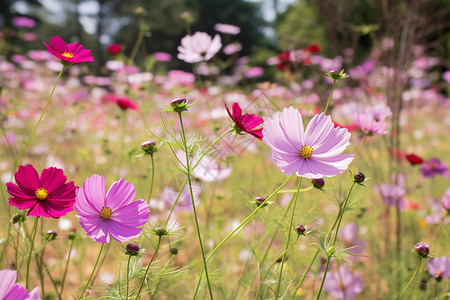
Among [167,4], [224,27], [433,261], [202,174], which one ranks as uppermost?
[167,4]

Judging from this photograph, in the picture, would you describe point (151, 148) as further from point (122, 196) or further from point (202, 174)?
point (202, 174)

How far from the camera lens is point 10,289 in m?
0.38

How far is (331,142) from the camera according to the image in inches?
21.3

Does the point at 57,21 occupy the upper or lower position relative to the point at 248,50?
upper

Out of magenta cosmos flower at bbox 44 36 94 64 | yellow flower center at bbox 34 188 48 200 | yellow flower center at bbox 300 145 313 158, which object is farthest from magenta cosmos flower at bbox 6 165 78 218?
yellow flower center at bbox 300 145 313 158

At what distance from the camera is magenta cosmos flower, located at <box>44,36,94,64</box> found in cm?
57

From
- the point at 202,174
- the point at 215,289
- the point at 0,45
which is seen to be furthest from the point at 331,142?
the point at 0,45

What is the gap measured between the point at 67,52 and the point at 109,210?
0.28 m

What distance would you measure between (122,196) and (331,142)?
300mm

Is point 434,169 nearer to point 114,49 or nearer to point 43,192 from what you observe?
point 43,192

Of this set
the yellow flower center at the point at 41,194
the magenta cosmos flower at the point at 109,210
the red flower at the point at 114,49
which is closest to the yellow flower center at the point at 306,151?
the magenta cosmos flower at the point at 109,210

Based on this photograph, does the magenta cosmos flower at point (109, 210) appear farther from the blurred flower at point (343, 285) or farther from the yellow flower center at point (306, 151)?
the blurred flower at point (343, 285)

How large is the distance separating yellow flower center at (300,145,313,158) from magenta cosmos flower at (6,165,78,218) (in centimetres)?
32

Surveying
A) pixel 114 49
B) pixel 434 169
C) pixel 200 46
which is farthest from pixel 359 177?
pixel 114 49
